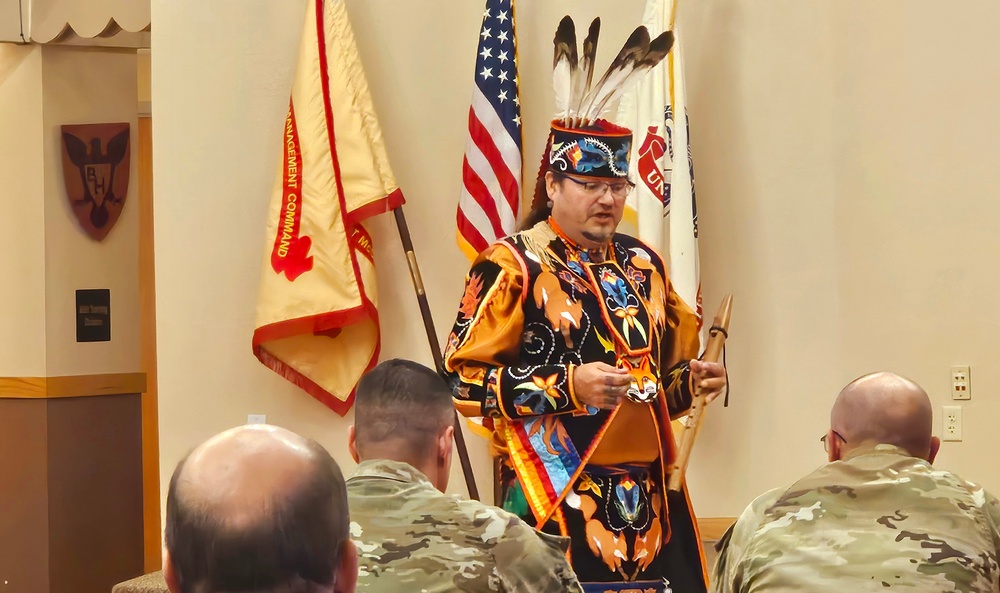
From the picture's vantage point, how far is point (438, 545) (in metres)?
1.46

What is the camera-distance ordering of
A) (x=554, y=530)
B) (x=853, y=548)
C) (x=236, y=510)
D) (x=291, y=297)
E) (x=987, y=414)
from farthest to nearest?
(x=291, y=297) → (x=987, y=414) → (x=554, y=530) → (x=853, y=548) → (x=236, y=510)

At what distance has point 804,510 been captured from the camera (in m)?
1.74

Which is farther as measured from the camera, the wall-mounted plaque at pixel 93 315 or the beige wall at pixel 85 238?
the wall-mounted plaque at pixel 93 315

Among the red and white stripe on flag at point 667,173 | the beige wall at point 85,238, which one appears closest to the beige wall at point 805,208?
the red and white stripe on flag at point 667,173

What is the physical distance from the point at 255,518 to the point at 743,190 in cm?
299

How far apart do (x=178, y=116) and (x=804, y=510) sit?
276 cm

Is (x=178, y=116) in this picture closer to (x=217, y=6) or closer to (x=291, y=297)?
(x=217, y=6)

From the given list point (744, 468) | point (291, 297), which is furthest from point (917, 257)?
point (291, 297)

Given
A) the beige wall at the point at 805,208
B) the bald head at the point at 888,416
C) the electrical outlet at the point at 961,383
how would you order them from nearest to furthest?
the bald head at the point at 888,416
the electrical outlet at the point at 961,383
the beige wall at the point at 805,208

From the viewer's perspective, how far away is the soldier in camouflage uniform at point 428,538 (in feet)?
4.71

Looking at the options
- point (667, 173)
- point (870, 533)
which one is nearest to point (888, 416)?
point (870, 533)

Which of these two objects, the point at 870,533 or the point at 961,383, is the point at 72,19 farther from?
the point at 870,533

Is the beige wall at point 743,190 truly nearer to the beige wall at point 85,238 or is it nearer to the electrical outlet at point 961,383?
the electrical outlet at point 961,383

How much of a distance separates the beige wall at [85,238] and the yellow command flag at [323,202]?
1.72 meters
